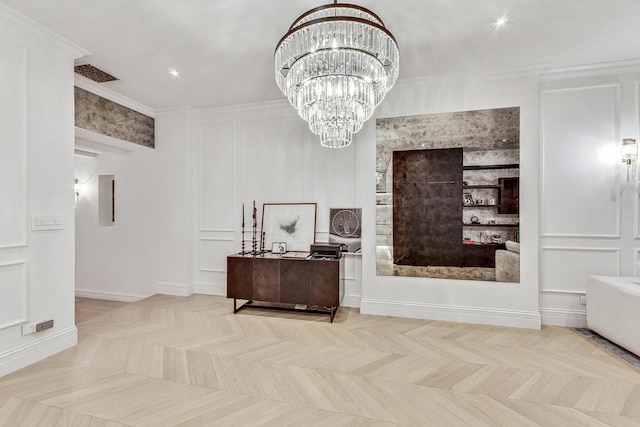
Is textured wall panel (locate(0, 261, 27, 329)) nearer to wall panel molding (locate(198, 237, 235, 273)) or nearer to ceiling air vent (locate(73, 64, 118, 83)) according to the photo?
ceiling air vent (locate(73, 64, 118, 83))

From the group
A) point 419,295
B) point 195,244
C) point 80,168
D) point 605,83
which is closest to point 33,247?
A: point 195,244

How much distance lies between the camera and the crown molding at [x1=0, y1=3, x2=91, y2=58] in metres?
2.72

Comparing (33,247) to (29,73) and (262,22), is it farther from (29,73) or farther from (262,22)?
(262,22)

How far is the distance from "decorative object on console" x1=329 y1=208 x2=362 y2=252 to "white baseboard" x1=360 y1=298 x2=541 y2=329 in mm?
775

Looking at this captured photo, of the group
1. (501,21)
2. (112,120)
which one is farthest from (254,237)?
(501,21)

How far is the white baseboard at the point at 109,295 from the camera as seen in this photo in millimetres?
5469

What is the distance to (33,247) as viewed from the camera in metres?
2.98

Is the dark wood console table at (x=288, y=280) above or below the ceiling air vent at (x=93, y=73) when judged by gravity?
below

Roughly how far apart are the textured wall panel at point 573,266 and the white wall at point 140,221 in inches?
195

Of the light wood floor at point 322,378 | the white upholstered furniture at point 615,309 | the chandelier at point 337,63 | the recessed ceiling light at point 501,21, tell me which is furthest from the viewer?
the white upholstered furniture at point 615,309

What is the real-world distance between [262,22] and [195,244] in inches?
142

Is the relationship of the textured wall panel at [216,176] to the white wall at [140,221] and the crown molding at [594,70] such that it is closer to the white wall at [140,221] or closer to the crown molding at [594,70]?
the white wall at [140,221]

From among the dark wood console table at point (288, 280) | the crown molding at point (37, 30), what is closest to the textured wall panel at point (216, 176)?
the dark wood console table at point (288, 280)

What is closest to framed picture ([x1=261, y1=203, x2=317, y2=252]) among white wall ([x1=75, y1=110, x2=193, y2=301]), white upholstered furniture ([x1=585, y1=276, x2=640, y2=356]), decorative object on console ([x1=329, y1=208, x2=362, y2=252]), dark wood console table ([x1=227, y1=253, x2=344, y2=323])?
decorative object on console ([x1=329, y1=208, x2=362, y2=252])
